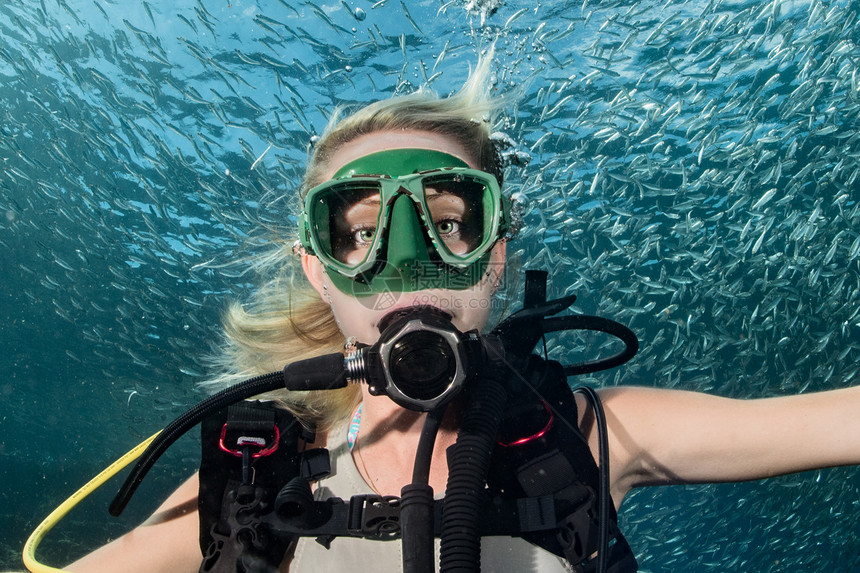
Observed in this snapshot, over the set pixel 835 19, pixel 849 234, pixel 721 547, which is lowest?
pixel 721 547

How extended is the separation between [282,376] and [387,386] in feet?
1.48

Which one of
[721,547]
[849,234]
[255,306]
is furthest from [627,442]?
[721,547]

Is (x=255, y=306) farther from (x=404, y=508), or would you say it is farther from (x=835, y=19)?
(x=835, y=19)

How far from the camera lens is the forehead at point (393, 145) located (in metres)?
2.45

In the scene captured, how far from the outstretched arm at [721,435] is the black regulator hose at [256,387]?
4.01 feet

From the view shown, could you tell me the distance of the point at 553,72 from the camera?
11.6 metres

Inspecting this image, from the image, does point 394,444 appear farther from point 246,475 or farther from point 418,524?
point 418,524

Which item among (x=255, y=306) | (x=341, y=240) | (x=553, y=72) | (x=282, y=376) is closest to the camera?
(x=282, y=376)

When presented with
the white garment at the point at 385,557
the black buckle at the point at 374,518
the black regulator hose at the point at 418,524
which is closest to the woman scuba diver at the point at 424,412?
the white garment at the point at 385,557

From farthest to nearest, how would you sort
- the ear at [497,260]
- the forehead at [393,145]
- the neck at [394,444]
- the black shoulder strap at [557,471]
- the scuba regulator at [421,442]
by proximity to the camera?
1. the forehead at [393,145]
2. the ear at [497,260]
3. the neck at [394,444]
4. the black shoulder strap at [557,471]
5. the scuba regulator at [421,442]

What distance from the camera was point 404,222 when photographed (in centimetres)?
218

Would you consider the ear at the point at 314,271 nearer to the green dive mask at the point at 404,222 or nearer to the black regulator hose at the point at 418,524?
the green dive mask at the point at 404,222

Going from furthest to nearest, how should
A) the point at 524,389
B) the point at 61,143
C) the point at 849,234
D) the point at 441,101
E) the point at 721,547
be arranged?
the point at 721,547, the point at 849,234, the point at 61,143, the point at 441,101, the point at 524,389

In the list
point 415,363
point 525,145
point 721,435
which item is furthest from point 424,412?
point 525,145
